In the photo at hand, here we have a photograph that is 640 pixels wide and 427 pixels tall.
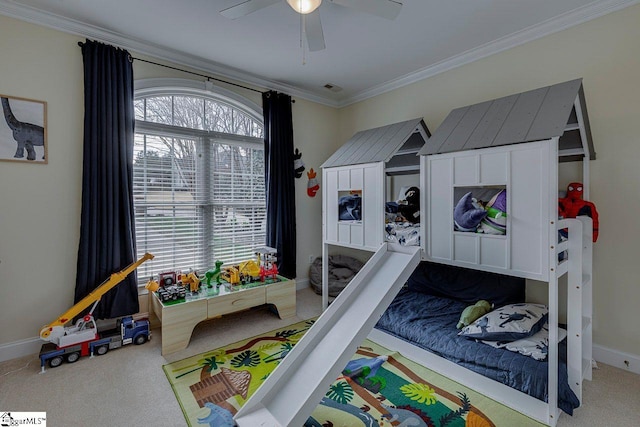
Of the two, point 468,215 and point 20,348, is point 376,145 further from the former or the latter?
point 20,348

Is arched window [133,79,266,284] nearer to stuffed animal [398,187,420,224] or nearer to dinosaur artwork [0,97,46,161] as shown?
dinosaur artwork [0,97,46,161]

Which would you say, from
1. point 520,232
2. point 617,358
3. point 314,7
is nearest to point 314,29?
point 314,7

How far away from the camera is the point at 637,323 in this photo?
84.9 inches

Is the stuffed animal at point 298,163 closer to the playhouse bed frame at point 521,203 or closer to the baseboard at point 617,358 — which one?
the playhouse bed frame at point 521,203

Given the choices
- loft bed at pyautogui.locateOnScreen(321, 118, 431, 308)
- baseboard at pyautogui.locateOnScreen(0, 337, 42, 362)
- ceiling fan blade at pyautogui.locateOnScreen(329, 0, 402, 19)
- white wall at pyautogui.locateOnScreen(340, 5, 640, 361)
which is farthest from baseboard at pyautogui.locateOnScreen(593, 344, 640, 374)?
baseboard at pyautogui.locateOnScreen(0, 337, 42, 362)

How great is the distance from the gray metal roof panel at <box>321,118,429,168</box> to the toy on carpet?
36.4 inches

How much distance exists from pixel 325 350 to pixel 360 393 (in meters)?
0.58

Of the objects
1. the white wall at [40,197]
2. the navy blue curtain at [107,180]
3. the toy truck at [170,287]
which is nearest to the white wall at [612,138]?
the toy truck at [170,287]

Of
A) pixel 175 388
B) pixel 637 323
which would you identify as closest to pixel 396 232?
pixel 637 323

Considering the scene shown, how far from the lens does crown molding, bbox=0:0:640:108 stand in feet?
7.40

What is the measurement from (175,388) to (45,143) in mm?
2253

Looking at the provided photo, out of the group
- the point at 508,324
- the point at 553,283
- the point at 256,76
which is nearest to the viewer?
the point at 553,283

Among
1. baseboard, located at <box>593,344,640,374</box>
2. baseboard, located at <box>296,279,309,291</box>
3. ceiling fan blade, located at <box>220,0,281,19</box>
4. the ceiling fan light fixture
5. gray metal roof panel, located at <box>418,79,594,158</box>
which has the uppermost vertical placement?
ceiling fan blade, located at <box>220,0,281,19</box>

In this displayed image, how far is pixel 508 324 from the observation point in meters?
2.04
